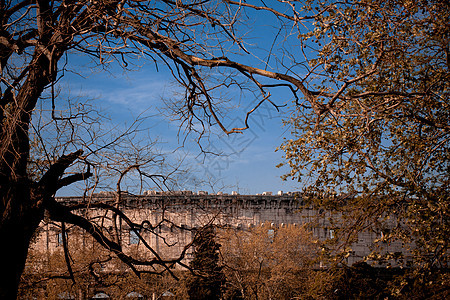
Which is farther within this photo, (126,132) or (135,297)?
(135,297)

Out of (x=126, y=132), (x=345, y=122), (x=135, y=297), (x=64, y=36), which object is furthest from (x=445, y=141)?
(x=135, y=297)

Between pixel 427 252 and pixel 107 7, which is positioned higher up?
pixel 107 7

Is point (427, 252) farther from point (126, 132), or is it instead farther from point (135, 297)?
point (135, 297)

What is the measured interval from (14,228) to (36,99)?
5.20ft

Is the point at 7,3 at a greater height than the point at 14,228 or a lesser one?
greater

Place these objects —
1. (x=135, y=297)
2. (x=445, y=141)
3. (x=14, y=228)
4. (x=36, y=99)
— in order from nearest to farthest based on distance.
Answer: (x=14, y=228)
(x=36, y=99)
(x=445, y=141)
(x=135, y=297)

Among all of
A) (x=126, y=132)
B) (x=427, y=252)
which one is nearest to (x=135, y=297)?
(x=427, y=252)

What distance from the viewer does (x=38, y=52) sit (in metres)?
6.00

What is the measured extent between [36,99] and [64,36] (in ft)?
2.81

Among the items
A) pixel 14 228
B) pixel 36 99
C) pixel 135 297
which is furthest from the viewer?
pixel 135 297

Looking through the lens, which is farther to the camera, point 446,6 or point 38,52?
point 446,6

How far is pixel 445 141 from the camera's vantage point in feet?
29.7

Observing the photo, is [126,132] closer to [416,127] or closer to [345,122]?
[345,122]

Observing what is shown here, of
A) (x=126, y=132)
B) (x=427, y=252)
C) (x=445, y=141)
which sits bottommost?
(x=427, y=252)
